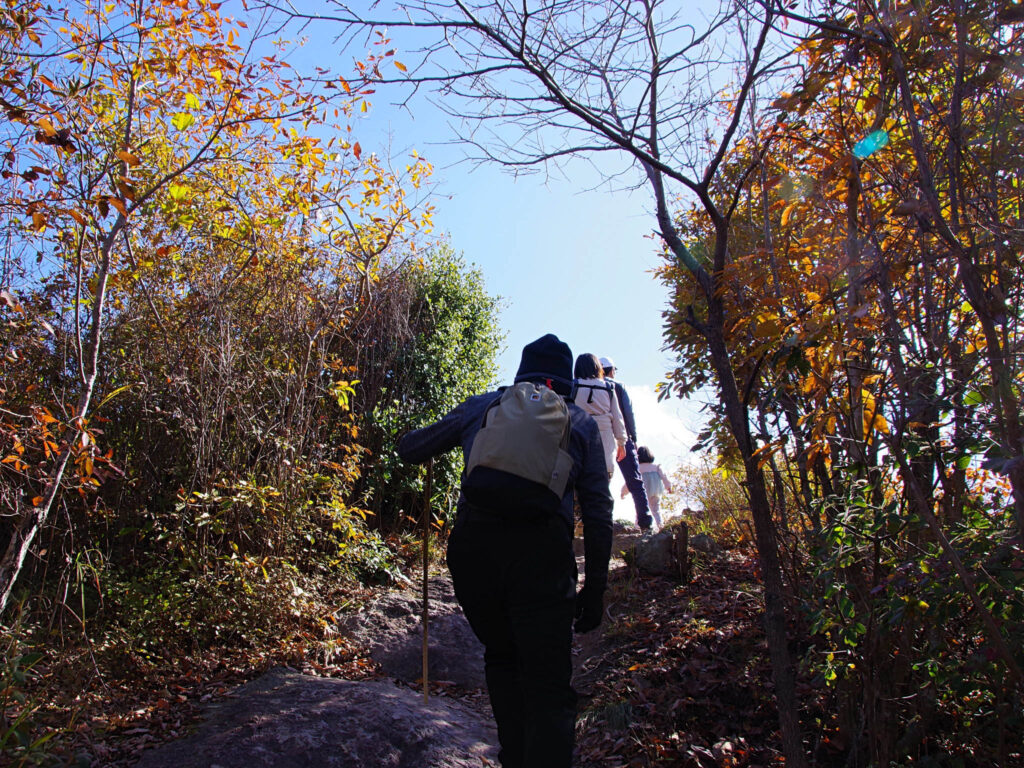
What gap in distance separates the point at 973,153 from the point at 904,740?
2165mm

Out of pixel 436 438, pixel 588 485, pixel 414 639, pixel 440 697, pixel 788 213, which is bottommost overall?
pixel 440 697

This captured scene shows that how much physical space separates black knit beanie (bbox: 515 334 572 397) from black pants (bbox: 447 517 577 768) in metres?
0.63

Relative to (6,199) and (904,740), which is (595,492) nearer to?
(904,740)

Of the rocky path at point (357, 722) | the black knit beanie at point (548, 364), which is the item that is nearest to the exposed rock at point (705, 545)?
the rocky path at point (357, 722)

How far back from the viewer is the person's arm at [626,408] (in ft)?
24.3

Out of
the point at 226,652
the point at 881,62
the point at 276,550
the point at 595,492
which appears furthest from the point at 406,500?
the point at 881,62

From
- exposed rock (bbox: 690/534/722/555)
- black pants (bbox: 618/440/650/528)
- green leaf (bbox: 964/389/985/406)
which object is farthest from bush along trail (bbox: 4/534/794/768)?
green leaf (bbox: 964/389/985/406)

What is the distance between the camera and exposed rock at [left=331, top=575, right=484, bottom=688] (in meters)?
5.50

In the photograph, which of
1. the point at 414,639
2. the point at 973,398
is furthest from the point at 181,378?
the point at 973,398

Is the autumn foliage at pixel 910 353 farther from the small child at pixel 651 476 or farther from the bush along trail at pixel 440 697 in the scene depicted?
the small child at pixel 651 476

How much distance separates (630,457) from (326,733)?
4.61m

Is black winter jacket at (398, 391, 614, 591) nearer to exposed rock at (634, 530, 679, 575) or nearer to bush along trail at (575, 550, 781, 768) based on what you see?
bush along trail at (575, 550, 781, 768)

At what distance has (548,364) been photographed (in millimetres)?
3078

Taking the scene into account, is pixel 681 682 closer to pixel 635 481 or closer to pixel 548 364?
pixel 548 364
